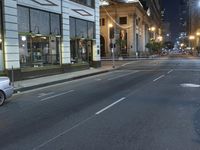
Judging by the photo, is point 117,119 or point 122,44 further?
point 122,44

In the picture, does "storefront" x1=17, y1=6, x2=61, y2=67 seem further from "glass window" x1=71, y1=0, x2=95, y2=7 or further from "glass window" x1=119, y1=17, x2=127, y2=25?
"glass window" x1=119, y1=17, x2=127, y2=25

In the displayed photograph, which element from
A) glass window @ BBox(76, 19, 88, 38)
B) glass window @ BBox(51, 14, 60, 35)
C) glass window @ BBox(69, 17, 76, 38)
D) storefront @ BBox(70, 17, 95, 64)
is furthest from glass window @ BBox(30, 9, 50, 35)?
glass window @ BBox(76, 19, 88, 38)

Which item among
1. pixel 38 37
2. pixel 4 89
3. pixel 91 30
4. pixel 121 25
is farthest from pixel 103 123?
pixel 121 25

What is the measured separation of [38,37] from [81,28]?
30.0 feet

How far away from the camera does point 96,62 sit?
4131 cm

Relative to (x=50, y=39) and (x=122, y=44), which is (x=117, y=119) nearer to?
(x=50, y=39)

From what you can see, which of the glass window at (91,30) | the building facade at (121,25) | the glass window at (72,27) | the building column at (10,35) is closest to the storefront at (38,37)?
the building column at (10,35)

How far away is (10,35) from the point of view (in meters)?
24.1

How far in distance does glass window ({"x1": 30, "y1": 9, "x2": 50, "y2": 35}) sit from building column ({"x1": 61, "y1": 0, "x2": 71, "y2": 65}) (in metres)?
2.62

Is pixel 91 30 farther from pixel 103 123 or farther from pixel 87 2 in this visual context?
pixel 103 123

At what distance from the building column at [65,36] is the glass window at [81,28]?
9.69ft

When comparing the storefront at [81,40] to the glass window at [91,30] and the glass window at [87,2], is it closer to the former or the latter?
the glass window at [91,30]

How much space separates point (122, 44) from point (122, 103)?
75684 mm

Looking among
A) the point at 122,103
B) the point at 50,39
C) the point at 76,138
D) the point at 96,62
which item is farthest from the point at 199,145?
the point at 96,62
